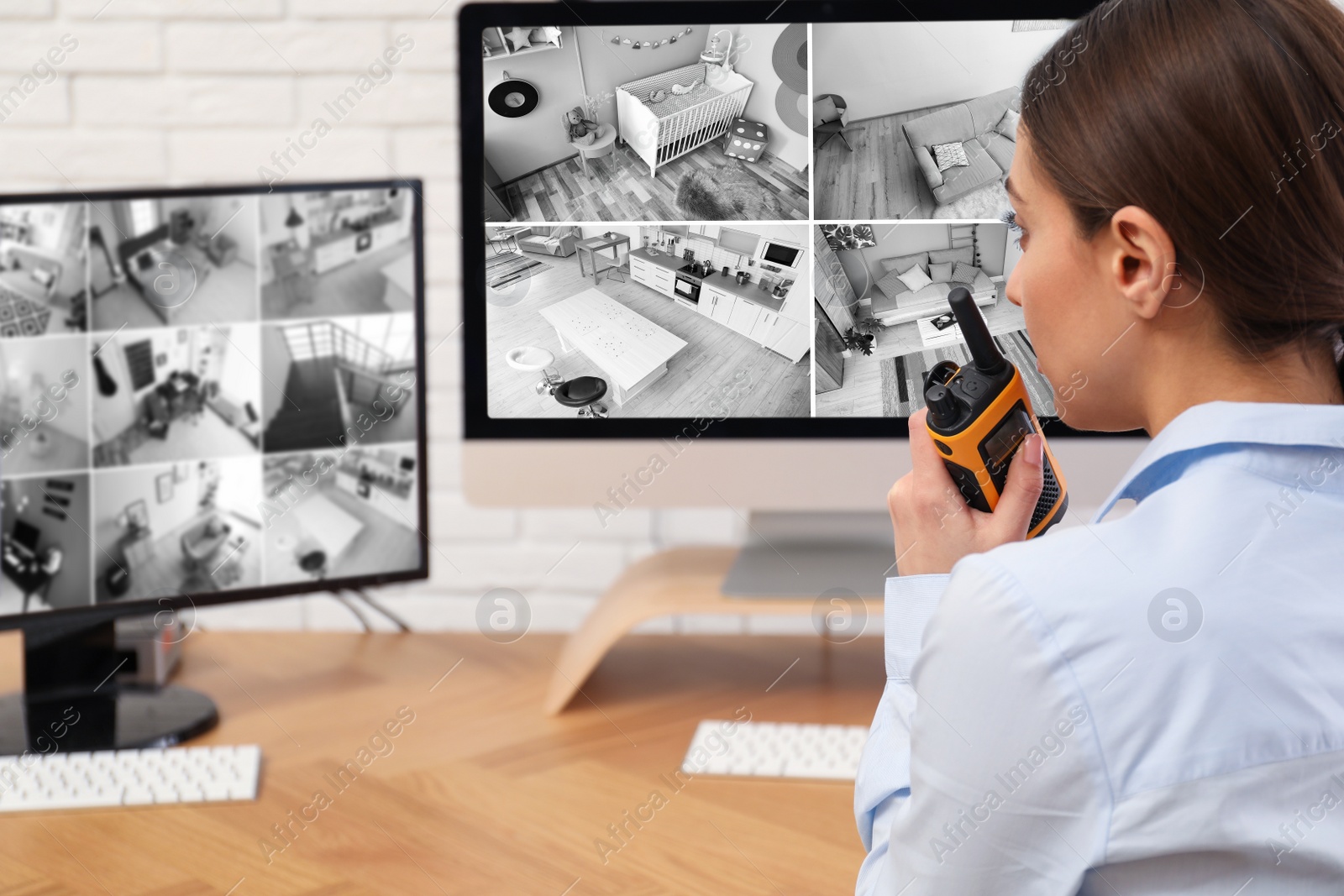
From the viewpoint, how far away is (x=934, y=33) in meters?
0.95

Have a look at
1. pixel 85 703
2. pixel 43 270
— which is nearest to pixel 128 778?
pixel 85 703

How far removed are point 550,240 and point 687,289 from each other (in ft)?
0.40

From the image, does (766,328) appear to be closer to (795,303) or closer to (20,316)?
(795,303)

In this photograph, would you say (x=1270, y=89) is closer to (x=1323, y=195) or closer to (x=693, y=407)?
(x=1323, y=195)

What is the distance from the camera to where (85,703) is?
1019mm

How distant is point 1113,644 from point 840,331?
543 mm

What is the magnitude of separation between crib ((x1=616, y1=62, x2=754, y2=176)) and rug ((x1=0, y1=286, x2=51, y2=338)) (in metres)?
0.50

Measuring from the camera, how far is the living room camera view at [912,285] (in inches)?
36.7

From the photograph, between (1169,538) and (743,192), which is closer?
(1169,538)

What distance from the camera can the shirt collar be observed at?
1.60 ft

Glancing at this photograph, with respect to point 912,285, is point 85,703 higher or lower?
lower

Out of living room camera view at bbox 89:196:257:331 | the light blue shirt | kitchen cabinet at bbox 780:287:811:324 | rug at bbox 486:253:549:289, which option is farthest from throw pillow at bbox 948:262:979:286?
living room camera view at bbox 89:196:257:331

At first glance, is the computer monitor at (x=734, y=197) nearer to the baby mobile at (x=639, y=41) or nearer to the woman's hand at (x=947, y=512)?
the baby mobile at (x=639, y=41)

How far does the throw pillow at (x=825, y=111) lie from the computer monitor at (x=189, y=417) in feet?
1.21
